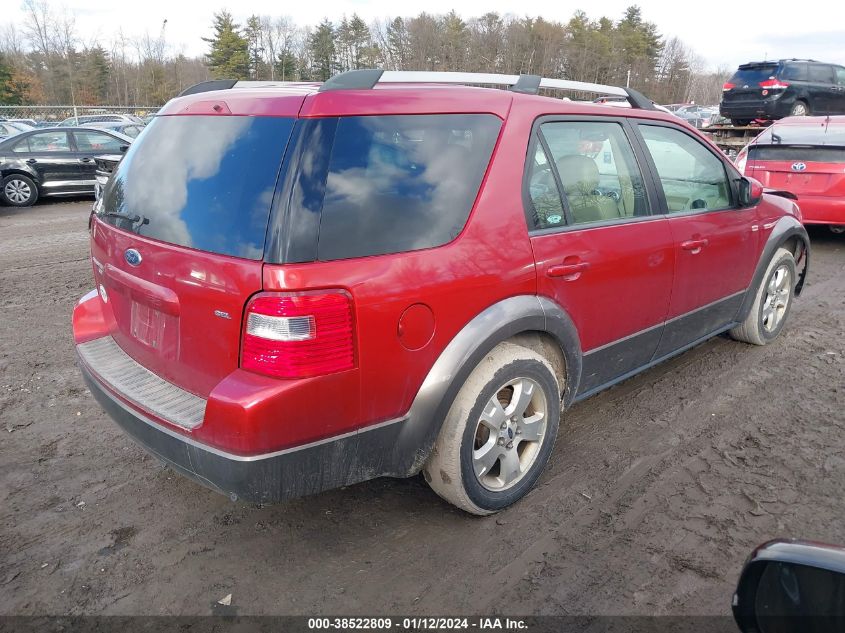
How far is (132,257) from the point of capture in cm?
266

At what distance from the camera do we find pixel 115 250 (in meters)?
2.80

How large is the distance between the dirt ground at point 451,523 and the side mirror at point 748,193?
1242 millimetres

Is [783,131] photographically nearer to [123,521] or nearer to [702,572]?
[702,572]

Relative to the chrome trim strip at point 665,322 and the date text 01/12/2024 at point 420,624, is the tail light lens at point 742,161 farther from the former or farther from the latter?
the date text 01/12/2024 at point 420,624

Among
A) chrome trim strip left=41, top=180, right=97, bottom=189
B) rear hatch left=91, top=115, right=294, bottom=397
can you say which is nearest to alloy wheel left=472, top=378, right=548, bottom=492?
rear hatch left=91, top=115, right=294, bottom=397

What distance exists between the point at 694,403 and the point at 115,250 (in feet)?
11.2

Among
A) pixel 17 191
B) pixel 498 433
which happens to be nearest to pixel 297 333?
pixel 498 433

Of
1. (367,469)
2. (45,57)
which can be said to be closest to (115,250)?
(367,469)

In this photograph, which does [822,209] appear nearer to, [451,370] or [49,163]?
[451,370]

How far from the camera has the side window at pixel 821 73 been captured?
1722 centimetres

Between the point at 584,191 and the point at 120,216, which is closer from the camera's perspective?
the point at 120,216

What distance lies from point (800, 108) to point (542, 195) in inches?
697

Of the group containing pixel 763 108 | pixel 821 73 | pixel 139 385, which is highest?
pixel 821 73

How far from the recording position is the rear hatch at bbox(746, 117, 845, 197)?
314 inches
